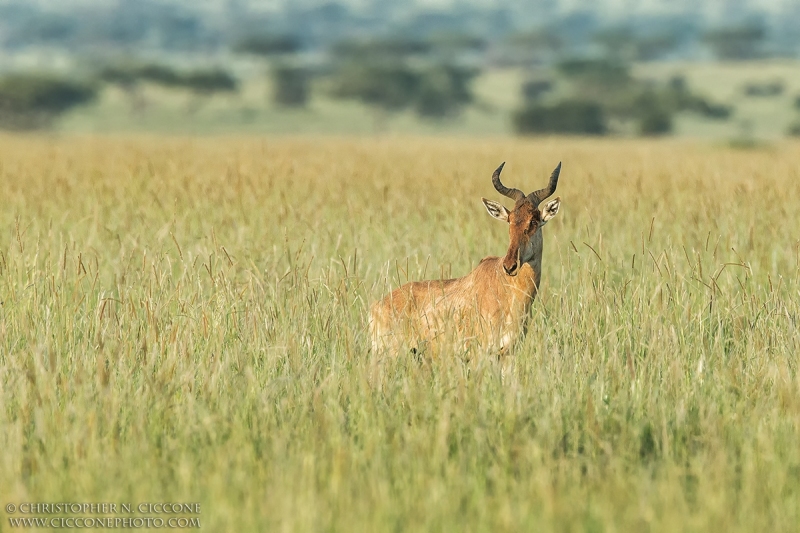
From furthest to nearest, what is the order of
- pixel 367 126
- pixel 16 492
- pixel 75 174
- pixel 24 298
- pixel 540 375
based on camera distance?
pixel 367 126 → pixel 75 174 → pixel 24 298 → pixel 540 375 → pixel 16 492

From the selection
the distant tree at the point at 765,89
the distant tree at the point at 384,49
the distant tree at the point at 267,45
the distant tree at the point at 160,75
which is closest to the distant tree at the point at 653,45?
the distant tree at the point at 384,49

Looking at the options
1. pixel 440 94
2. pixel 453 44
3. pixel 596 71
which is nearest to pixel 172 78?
pixel 440 94

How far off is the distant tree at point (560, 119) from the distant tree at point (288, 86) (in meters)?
24.7

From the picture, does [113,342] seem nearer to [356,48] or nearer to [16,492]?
[16,492]

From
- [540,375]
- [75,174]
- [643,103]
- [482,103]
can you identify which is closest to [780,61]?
[482,103]

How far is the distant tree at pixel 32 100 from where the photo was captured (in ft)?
234

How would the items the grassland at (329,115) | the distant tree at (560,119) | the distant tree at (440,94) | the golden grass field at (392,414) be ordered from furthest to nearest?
the grassland at (329,115) < the distant tree at (440,94) < the distant tree at (560,119) < the golden grass field at (392,414)

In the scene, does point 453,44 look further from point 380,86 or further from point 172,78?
point 172,78

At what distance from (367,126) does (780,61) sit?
1775 inches

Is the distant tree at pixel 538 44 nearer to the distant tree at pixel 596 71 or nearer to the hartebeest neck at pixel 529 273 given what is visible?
the distant tree at pixel 596 71

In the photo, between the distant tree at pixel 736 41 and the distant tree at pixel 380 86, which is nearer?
the distant tree at pixel 380 86

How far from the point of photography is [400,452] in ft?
14.8

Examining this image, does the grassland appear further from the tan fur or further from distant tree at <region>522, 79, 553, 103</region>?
the tan fur

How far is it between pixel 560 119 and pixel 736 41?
55.5 m
